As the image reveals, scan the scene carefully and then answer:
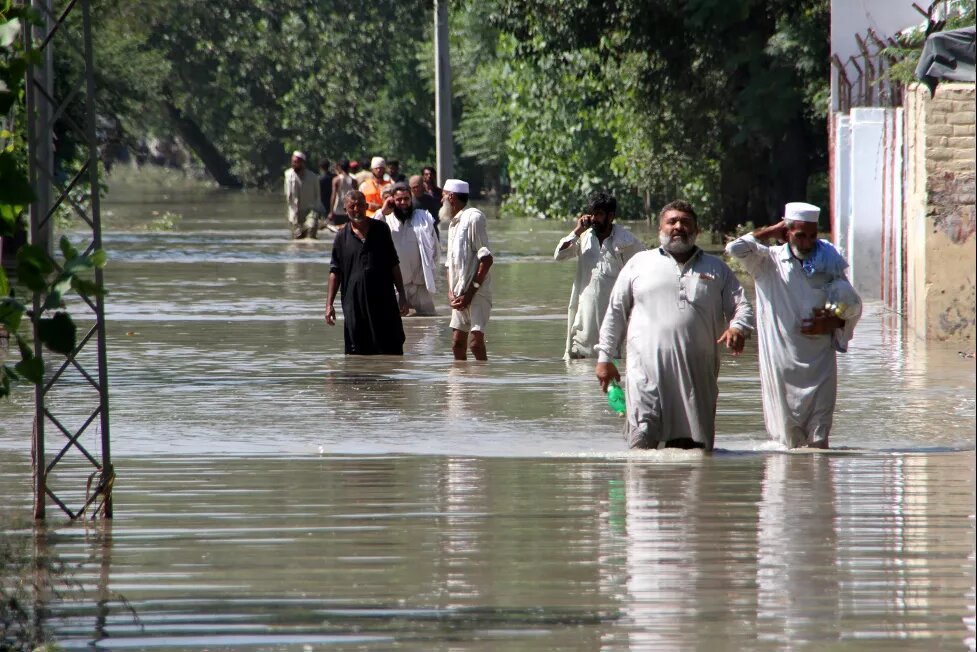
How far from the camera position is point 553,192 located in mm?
45188

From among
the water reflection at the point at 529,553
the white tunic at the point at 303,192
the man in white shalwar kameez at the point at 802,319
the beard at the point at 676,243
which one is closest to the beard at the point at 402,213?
the water reflection at the point at 529,553

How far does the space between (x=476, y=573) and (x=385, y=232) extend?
837 cm

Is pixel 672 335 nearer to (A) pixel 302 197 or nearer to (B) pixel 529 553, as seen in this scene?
(B) pixel 529 553

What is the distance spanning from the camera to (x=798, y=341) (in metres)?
10.3

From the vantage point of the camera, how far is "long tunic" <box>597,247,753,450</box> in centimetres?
999

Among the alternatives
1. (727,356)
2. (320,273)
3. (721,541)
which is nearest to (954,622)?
(721,541)

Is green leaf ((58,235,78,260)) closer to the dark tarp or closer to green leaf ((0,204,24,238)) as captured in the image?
green leaf ((0,204,24,238))

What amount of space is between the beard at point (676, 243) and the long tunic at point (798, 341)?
368mm

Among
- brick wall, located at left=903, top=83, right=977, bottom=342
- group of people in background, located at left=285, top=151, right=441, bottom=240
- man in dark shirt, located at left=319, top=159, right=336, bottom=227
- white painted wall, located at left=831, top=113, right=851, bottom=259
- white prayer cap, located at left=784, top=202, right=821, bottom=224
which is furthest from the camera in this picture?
man in dark shirt, located at left=319, top=159, right=336, bottom=227

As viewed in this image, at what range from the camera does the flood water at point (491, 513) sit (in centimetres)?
661

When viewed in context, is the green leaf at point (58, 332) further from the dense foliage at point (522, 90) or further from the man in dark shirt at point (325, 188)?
the man in dark shirt at point (325, 188)

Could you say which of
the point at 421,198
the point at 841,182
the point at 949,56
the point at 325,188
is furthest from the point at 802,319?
the point at 325,188

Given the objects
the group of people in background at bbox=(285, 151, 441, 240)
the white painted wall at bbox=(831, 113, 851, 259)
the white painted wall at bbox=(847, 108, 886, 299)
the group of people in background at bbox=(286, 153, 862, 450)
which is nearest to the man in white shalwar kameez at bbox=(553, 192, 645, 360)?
the group of people in background at bbox=(286, 153, 862, 450)

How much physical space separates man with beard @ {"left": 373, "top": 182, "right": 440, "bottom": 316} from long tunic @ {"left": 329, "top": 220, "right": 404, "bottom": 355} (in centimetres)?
363
